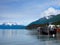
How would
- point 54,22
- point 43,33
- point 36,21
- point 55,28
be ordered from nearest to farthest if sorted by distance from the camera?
point 36,21, point 54,22, point 55,28, point 43,33

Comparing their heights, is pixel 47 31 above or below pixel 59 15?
below

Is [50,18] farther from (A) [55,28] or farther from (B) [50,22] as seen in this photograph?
(A) [55,28]

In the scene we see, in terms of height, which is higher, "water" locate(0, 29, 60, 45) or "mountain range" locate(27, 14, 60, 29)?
"mountain range" locate(27, 14, 60, 29)

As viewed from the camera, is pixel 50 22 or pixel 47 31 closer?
pixel 50 22

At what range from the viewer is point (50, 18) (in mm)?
13562

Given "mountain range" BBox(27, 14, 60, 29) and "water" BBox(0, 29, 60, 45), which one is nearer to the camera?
"water" BBox(0, 29, 60, 45)

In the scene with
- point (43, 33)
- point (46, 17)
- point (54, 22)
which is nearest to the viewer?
point (46, 17)

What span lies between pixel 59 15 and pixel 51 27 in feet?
4.68


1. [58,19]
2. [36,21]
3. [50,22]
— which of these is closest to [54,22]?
[50,22]

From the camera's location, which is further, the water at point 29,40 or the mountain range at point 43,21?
the mountain range at point 43,21

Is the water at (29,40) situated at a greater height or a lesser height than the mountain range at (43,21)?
lesser

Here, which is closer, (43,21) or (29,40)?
(29,40)

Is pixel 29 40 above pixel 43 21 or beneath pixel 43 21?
beneath

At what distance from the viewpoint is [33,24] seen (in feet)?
42.2
